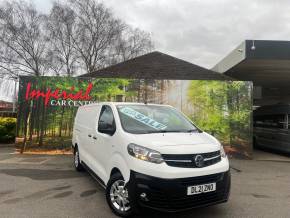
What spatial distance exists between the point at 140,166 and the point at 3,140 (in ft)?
41.0

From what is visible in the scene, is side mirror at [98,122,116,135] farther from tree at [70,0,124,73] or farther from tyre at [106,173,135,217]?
tree at [70,0,124,73]

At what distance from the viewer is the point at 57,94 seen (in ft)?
39.3

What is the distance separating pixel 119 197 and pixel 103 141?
124 cm

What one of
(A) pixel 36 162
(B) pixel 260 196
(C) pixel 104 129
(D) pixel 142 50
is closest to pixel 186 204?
(C) pixel 104 129

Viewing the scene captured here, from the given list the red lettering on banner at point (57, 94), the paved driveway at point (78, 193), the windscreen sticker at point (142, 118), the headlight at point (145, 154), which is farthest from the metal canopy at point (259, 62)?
the headlight at point (145, 154)

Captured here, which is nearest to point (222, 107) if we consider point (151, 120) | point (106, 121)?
point (151, 120)

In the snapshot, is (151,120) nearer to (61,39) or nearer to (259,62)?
(259,62)

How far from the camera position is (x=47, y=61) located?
3156 cm

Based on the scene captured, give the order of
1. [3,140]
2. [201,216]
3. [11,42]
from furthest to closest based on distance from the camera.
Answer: [11,42] < [3,140] < [201,216]

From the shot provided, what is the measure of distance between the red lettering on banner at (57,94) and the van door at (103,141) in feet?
19.2

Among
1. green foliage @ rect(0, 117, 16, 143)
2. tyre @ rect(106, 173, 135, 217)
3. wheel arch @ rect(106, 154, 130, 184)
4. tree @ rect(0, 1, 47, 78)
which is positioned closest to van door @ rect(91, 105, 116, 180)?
wheel arch @ rect(106, 154, 130, 184)

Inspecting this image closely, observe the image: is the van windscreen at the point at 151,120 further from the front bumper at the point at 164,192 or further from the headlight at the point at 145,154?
the front bumper at the point at 164,192

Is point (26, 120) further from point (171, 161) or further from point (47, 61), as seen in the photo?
point (47, 61)

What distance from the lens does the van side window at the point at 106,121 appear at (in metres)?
5.34
